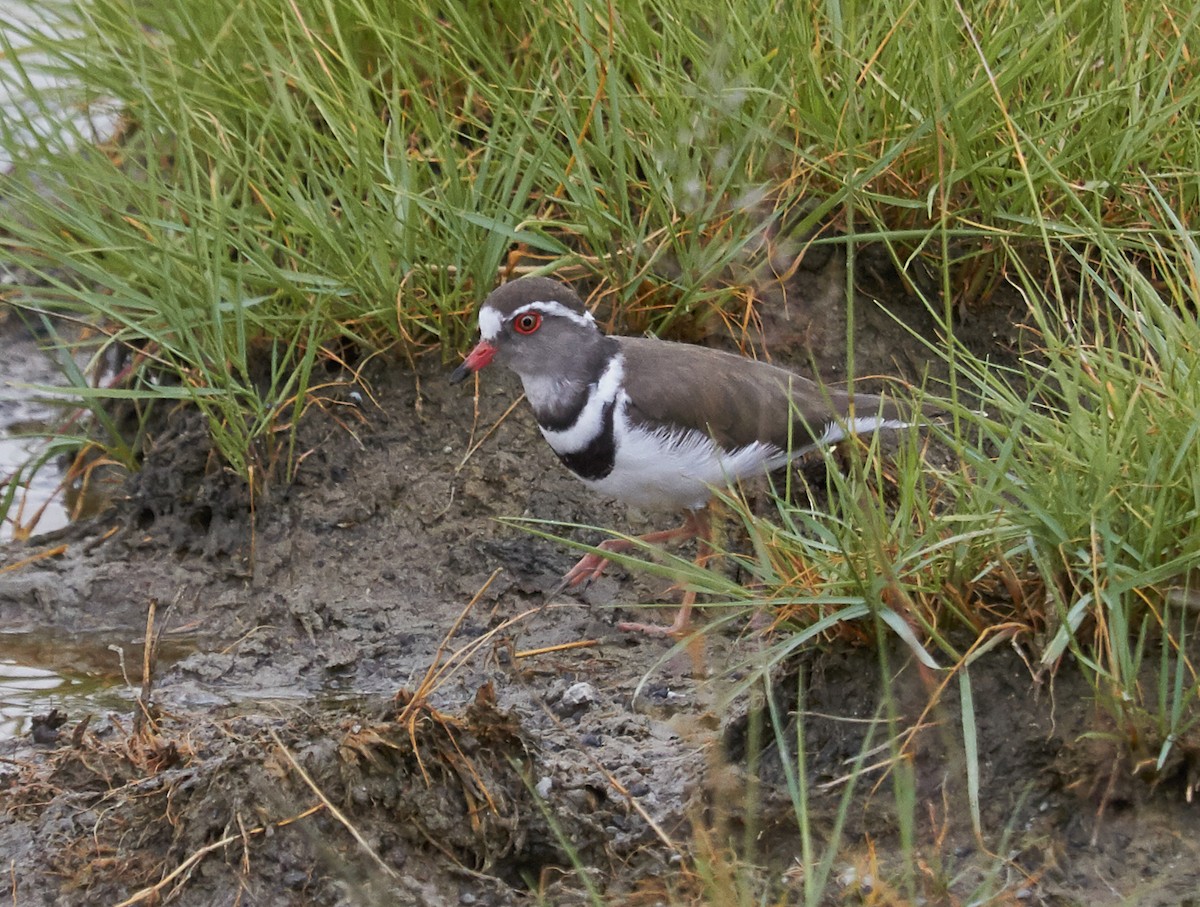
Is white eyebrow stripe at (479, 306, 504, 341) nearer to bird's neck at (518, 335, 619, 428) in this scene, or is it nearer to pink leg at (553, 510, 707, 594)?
bird's neck at (518, 335, 619, 428)

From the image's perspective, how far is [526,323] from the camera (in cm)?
500

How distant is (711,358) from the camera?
5070 millimetres

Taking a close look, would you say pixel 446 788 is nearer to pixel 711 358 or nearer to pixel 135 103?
pixel 711 358

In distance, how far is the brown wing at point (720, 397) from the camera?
192 inches

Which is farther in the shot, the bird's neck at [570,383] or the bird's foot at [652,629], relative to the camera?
the bird's neck at [570,383]

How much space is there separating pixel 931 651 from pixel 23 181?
3837 mm

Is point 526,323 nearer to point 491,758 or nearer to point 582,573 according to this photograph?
point 582,573

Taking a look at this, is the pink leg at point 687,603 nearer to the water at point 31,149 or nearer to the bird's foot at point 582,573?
the bird's foot at point 582,573

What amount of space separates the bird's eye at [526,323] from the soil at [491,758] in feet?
2.35

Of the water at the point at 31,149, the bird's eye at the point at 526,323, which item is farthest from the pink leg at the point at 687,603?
the water at the point at 31,149

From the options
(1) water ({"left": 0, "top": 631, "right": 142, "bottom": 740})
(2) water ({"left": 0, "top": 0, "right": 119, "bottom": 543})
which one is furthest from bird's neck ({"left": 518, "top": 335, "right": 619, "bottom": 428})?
(2) water ({"left": 0, "top": 0, "right": 119, "bottom": 543})

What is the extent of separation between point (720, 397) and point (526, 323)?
27.4 inches

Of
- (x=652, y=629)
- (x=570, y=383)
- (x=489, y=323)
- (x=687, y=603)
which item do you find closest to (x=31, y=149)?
(x=489, y=323)

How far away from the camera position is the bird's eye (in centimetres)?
500
